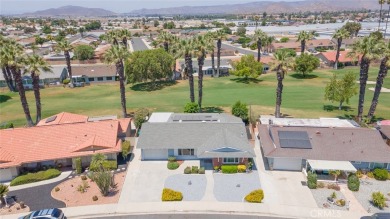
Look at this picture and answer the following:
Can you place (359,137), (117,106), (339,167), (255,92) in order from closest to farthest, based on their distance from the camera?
(339,167) < (359,137) < (117,106) < (255,92)

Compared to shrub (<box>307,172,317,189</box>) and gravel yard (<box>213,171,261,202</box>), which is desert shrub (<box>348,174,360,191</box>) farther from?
gravel yard (<box>213,171,261,202</box>)

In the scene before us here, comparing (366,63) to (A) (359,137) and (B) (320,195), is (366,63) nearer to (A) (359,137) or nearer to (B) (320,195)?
(A) (359,137)

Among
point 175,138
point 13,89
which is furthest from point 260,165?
point 13,89

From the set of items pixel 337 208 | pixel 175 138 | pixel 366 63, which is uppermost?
pixel 366 63

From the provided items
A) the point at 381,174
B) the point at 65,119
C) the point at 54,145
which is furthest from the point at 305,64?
the point at 54,145

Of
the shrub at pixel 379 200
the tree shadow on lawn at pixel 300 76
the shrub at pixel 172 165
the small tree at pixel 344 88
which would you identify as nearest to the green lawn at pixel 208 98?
the tree shadow on lawn at pixel 300 76

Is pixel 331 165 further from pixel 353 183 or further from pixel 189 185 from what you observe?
pixel 189 185

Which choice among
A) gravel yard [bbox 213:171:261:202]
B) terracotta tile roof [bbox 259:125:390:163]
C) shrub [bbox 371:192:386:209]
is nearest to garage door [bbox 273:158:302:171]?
terracotta tile roof [bbox 259:125:390:163]
